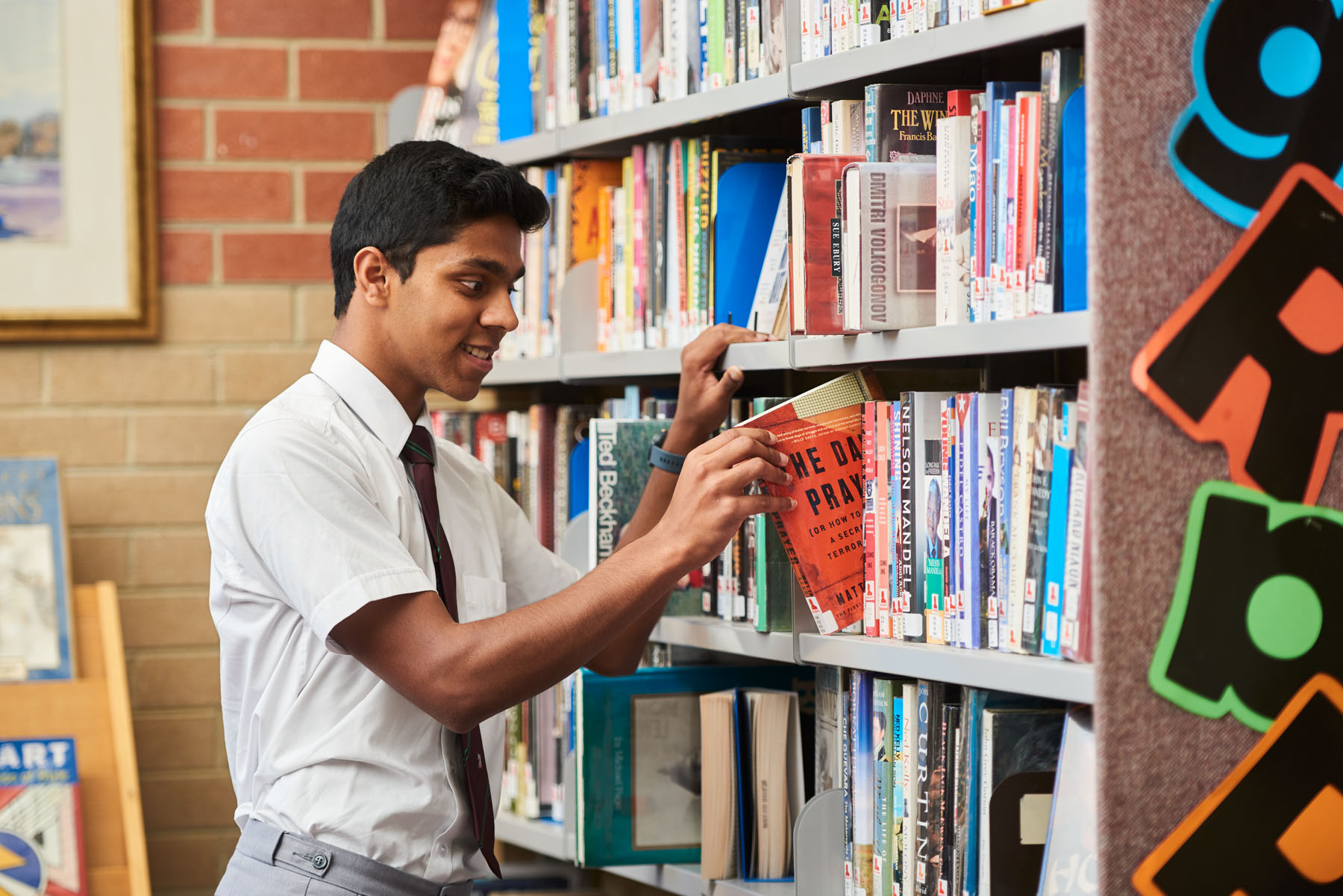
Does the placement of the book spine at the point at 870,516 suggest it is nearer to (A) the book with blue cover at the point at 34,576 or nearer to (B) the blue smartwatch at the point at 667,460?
(B) the blue smartwatch at the point at 667,460

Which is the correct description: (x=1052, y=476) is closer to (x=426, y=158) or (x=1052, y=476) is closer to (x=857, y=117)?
(x=857, y=117)

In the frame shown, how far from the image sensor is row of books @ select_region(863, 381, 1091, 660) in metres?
1.32

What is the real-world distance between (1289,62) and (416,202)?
2.99 feet

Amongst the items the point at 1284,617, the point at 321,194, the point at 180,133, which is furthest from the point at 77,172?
the point at 1284,617

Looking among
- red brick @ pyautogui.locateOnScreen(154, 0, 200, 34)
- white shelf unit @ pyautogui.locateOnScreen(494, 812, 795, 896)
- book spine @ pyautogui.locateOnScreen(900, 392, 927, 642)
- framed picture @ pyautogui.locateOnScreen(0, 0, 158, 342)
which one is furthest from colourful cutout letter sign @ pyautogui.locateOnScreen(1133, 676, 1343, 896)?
red brick @ pyautogui.locateOnScreen(154, 0, 200, 34)

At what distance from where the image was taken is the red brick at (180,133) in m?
2.42

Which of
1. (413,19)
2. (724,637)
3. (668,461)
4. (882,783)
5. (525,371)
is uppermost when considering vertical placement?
(413,19)

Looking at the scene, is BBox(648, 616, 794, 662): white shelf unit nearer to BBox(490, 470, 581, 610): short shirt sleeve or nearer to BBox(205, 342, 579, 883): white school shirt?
BBox(490, 470, 581, 610): short shirt sleeve

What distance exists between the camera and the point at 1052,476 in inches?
52.8

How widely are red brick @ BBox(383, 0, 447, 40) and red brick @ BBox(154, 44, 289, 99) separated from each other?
8.2 inches

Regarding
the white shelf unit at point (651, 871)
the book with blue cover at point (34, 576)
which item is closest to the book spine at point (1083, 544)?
the white shelf unit at point (651, 871)

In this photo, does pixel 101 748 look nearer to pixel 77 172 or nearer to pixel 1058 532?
pixel 77 172

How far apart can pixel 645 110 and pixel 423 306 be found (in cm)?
50

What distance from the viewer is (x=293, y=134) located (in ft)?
8.17
